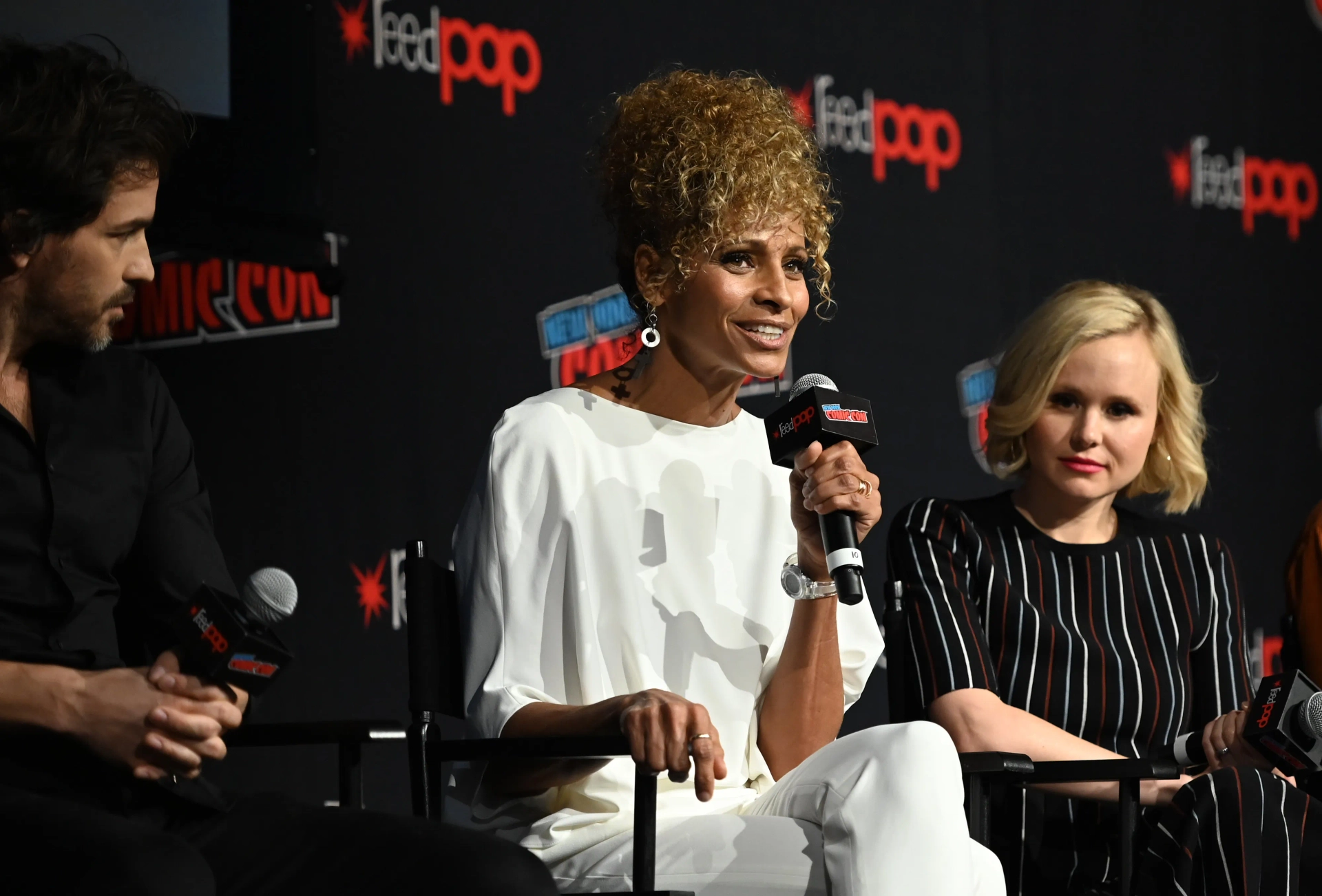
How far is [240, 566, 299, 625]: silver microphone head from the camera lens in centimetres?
149

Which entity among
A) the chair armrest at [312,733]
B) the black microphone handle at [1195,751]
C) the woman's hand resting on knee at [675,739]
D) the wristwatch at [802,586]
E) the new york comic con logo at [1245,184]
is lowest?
the black microphone handle at [1195,751]

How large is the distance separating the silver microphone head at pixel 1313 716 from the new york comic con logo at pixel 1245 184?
316cm

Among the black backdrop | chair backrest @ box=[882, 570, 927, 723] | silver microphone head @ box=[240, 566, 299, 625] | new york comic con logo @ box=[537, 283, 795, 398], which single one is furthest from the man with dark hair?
new york comic con logo @ box=[537, 283, 795, 398]

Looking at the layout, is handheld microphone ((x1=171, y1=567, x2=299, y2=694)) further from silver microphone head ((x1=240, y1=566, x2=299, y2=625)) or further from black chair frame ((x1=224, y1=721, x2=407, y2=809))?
black chair frame ((x1=224, y1=721, x2=407, y2=809))

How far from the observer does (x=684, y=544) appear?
85.7 inches

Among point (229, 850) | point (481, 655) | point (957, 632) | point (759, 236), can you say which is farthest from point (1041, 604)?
point (229, 850)

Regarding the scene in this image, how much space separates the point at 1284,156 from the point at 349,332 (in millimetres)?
3398

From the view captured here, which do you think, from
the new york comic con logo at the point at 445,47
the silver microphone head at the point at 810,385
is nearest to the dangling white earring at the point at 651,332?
the silver microphone head at the point at 810,385

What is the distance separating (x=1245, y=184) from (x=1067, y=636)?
3049mm

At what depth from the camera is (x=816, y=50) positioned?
4.22 metres

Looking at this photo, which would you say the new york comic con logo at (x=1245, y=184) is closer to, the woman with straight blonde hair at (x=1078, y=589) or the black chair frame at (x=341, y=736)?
the woman with straight blonde hair at (x=1078, y=589)

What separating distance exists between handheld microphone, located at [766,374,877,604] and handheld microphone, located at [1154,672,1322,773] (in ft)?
2.31

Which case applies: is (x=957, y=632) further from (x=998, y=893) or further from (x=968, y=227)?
(x=968, y=227)

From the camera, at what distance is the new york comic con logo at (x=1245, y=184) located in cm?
495
